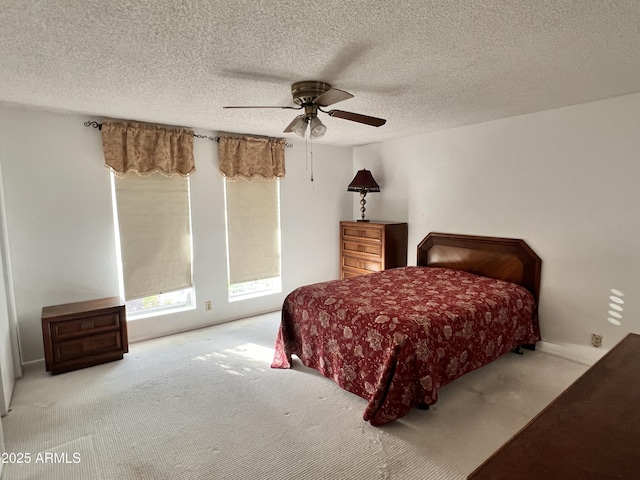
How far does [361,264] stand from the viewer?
469 cm

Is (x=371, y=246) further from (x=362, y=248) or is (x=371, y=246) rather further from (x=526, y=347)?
(x=526, y=347)

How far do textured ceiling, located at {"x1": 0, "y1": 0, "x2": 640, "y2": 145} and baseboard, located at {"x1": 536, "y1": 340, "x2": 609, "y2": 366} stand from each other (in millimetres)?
2175

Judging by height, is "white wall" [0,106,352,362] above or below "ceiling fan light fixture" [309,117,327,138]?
below

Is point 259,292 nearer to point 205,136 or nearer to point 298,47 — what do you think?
point 205,136

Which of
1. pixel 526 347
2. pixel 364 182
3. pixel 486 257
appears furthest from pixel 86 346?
pixel 526 347

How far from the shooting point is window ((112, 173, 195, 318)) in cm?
347

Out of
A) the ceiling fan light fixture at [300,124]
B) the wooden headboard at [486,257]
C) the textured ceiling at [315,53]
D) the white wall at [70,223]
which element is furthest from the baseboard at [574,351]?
the white wall at [70,223]

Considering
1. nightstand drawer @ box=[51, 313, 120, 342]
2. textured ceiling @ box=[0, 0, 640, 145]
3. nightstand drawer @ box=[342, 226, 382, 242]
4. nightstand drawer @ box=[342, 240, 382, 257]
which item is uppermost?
textured ceiling @ box=[0, 0, 640, 145]

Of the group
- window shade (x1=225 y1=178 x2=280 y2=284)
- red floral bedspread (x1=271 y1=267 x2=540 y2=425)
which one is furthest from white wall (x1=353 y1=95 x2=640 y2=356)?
window shade (x1=225 y1=178 x2=280 y2=284)

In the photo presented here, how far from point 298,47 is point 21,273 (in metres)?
3.14

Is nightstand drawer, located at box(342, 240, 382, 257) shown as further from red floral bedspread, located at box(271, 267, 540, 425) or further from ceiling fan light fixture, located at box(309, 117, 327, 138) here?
ceiling fan light fixture, located at box(309, 117, 327, 138)

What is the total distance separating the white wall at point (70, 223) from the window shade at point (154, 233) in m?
0.11

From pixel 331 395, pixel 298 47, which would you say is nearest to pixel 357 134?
pixel 298 47

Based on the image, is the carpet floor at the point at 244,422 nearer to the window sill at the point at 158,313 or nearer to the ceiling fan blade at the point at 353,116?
the window sill at the point at 158,313
